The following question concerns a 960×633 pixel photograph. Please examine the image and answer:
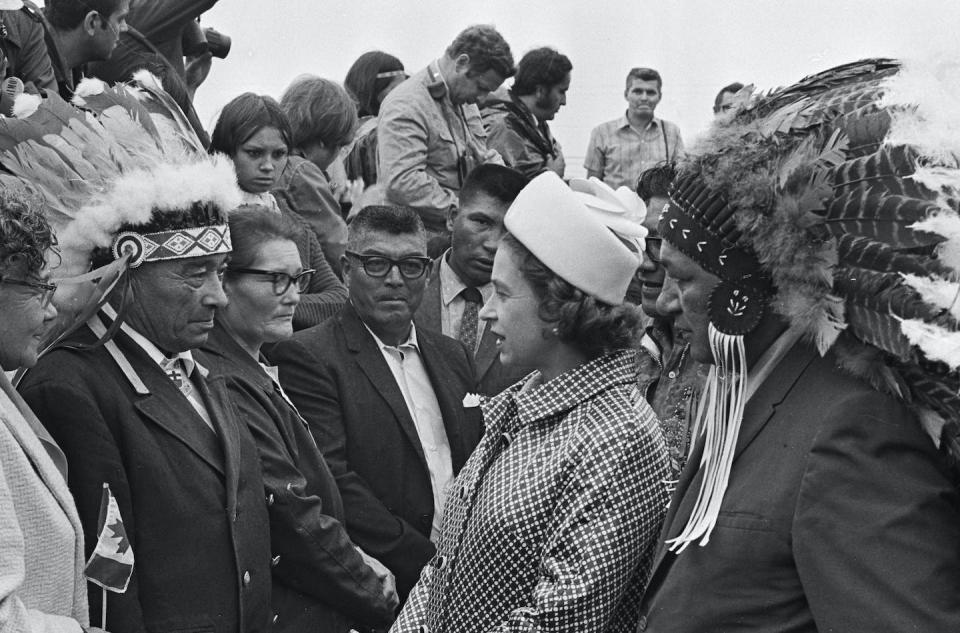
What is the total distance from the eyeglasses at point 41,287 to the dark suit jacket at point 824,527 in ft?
5.33

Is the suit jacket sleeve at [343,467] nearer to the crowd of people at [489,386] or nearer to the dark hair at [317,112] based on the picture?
the crowd of people at [489,386]

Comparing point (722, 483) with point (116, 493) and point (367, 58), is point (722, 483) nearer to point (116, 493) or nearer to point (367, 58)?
point (116, 493)

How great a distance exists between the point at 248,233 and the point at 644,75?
602cm

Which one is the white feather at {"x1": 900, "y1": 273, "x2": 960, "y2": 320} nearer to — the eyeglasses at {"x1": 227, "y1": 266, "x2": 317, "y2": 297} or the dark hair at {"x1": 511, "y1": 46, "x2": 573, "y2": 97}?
the eyeglasses at {"x1": 227, "y1": 266, "x2": 317, "y2": 297}

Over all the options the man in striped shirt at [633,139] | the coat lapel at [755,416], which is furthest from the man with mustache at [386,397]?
the man in striped shirt at [633,139]

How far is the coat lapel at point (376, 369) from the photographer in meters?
4.47

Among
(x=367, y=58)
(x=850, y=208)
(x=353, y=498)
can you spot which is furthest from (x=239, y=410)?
(x=367, y=58)

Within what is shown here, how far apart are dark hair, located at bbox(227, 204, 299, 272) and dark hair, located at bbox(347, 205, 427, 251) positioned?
493 mm

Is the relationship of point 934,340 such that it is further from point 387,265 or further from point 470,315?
point 470,315

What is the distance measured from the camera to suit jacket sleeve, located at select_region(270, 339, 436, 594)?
4.28 m

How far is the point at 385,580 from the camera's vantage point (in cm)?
410

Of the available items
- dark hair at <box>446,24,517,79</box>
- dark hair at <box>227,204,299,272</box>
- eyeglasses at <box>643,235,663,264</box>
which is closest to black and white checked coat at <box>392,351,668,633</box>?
dark hair at <box>227,204,299,272</box>

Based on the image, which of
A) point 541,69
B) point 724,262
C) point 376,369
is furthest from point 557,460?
point 541,69

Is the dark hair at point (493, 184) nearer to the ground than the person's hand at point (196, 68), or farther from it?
nearer to the ground
